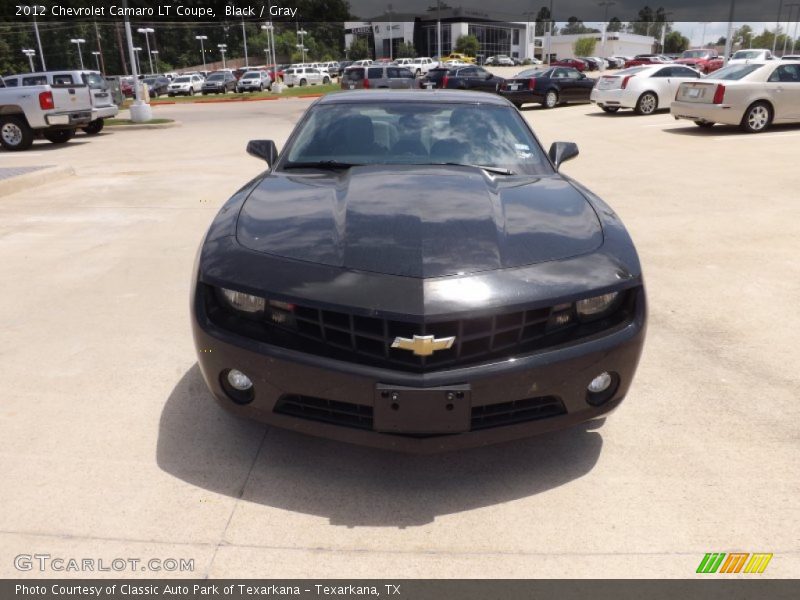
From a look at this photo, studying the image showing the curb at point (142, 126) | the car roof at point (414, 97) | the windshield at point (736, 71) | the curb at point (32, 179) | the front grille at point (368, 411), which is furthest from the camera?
the curb at point (142, 126)

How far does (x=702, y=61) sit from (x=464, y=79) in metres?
23.8

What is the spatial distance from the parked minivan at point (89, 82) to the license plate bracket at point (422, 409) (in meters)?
17.4

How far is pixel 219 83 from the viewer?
1956 inches

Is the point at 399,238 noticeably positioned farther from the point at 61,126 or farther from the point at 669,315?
the point at 61,126

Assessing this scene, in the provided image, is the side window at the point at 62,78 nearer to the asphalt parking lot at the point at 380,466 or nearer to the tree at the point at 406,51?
the asphalt parking lot at the point at 380,466

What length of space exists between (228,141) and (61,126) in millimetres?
3682

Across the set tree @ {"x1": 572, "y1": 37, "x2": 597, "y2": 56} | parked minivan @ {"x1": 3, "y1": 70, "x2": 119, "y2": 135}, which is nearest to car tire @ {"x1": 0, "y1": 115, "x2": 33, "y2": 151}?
parked minivan @ {"x1": 3, "y1": 70, "x2": 119, "y2": 135}

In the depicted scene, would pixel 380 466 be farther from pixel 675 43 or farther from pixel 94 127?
pixel 675 43

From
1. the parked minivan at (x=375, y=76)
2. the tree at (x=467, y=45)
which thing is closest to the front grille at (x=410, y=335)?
the parked minivan at (x=375, y=76)

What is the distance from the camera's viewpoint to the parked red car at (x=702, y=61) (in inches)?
1566

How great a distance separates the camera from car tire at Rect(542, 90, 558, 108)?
2313 centimetres

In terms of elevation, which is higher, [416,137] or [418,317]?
[416,137]

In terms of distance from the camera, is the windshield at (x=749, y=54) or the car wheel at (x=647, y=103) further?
the windshield at (x=749, y=54)

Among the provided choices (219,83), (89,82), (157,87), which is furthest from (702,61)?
(157,87)
